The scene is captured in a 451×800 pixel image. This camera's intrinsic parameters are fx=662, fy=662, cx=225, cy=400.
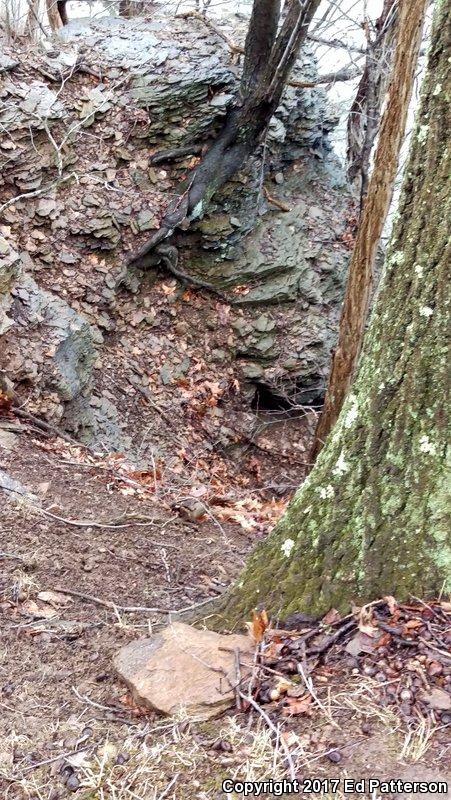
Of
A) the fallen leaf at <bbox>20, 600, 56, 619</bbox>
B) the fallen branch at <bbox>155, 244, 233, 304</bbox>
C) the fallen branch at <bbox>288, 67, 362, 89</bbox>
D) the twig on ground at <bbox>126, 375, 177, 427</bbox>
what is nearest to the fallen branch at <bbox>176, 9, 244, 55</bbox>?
the fallen branch at <bbox>288, 67, 362, 89</bbox>

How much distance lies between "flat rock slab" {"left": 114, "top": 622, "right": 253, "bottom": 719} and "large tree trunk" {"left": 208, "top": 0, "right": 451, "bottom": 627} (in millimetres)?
224

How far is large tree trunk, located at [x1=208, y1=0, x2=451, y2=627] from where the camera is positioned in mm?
1939

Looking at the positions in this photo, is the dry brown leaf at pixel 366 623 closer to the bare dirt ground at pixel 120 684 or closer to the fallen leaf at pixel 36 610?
the bare dirt ground at pixel 120 684

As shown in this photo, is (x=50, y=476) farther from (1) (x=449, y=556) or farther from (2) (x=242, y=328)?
(2) (x=242, y=328)

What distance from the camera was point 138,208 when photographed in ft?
25.1

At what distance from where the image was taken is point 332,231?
362 inches

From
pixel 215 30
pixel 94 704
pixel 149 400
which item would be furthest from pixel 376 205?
pixel 215 30

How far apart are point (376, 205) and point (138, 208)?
11.6 ft

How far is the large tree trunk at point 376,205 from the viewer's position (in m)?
4.60

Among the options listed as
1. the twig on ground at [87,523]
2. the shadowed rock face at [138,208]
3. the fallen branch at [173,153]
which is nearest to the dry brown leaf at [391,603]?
the twig on ground at [87,523]

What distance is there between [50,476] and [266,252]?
503 cm

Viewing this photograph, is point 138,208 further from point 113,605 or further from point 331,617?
point 331,617

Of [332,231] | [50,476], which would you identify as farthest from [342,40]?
[50,476]

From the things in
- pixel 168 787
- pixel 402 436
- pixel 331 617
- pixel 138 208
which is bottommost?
pixel 168 787
